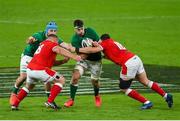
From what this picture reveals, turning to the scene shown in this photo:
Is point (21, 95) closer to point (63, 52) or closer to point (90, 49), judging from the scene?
point (63, 52)

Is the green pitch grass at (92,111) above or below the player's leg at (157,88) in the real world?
below

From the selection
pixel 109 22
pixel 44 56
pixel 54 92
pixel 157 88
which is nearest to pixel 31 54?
pixel 44 56

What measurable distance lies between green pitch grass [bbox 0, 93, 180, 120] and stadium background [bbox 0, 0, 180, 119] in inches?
1.1

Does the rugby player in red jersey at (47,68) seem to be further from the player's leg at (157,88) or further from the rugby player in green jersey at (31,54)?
the player's leg at (157,88)

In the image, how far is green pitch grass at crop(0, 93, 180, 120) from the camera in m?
16.6

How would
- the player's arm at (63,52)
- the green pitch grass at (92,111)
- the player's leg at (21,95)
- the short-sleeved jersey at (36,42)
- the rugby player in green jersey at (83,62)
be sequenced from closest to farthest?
the green pitch grass at (92,111)
the player's arm at (63,52)
the player's leg at (21,95)
the rugby player in green jersey at (83,62)
the short-sleeved jersey at (36,42)

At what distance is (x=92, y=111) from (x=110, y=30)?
2448 cm

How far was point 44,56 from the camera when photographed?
17.5 meters

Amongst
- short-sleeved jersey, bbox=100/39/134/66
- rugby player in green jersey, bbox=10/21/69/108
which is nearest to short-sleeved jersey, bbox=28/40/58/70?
rugby player in green jersey, bbox=10/21/69/108

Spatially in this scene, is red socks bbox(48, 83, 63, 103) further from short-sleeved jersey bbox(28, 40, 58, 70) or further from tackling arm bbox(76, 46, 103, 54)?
tackling arm bbox(76, 46, 103, 54)

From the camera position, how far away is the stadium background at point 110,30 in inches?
918

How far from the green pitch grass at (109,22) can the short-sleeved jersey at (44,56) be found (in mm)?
11887

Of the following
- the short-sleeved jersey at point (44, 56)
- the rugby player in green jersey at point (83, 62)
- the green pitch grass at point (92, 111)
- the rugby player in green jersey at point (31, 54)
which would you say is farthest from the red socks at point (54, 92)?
the rugby player in green jersey at point (83, 62)

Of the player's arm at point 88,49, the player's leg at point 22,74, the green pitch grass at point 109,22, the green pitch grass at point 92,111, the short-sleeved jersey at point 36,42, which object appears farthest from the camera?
the green pitch grass at point 109,22
